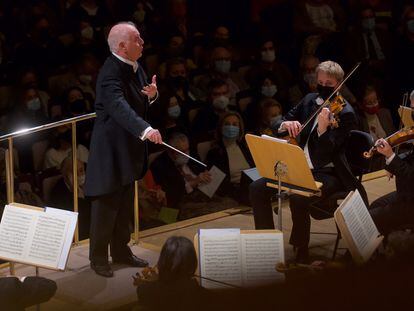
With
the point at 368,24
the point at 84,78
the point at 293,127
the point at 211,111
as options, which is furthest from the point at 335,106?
the point at 368,24

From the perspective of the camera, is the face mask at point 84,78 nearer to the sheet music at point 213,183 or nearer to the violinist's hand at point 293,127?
the sheet music at point 213,183

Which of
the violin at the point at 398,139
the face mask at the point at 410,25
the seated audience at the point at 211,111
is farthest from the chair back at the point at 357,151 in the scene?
the face mask at the point at 410,25

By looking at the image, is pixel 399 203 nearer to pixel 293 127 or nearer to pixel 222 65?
pixel 293 127

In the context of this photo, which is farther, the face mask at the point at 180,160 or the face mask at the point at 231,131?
the face mask at the point at 231,131

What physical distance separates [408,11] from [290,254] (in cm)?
424

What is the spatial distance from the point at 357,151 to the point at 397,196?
38 cm

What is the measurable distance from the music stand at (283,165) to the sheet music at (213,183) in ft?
4.95

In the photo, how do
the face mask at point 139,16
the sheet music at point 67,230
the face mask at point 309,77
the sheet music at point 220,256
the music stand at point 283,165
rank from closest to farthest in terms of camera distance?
the sheet music at point 220,256 < the sheet music at point 67,230 < the music stand at point 283,165 < the face mask at point 139,16 < the face mask at point 309,77

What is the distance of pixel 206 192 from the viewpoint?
547cm

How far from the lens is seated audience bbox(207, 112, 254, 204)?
18.3 ft

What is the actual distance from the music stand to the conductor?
1.92ft

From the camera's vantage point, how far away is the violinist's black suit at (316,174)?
4.06m

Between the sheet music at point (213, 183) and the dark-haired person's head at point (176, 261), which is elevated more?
the dark-haired person's head at point (176, 261)

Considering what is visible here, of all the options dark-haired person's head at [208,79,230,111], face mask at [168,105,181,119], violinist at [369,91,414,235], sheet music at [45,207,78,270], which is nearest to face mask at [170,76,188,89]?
dark-haired person's head at [208,79,230,111]
